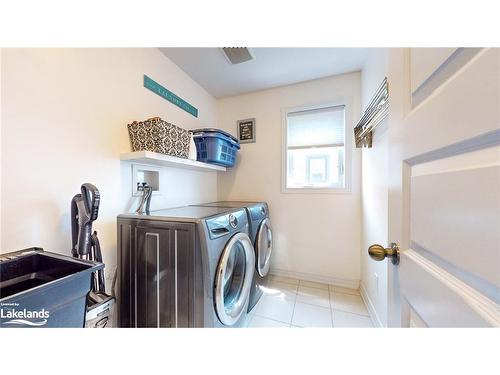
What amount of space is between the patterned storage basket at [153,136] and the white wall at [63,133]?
0.31ft

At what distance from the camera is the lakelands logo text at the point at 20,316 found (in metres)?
0.46

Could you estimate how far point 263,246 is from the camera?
5.97 ft

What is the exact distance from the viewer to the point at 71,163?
97 centimetres

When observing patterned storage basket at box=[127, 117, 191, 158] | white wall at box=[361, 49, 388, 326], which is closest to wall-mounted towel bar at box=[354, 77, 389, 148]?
white wall at box=[361, 49, 388, 326]

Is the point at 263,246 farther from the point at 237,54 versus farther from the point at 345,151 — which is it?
the point at 237,54

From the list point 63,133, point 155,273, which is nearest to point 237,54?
point 63,133

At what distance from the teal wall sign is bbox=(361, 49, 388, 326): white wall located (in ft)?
5.62

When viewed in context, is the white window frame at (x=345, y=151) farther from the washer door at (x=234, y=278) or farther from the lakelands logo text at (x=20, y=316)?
the lakelands logo text at (x=20, y=316)

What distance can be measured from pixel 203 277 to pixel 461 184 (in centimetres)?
101

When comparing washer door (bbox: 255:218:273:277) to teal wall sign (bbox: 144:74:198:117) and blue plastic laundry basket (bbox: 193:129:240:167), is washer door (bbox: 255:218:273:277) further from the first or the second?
teal wall sign (bbox: 144:74:198:117)

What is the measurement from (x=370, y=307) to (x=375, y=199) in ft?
3.13

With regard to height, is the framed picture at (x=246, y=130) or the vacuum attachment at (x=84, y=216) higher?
the framed picture at (x=246, y=130)

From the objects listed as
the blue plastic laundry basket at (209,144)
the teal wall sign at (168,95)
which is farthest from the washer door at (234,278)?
the teal wall sign at (168,95)
